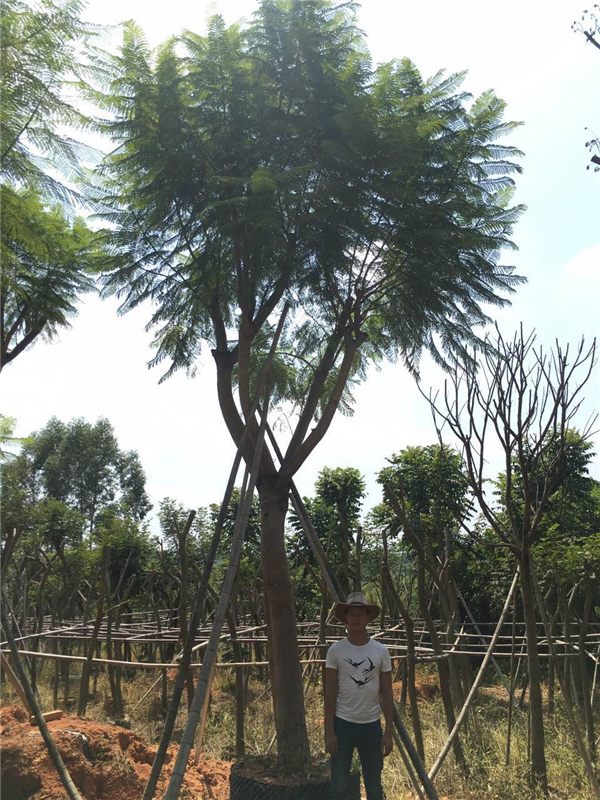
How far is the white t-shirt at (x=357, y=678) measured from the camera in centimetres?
373

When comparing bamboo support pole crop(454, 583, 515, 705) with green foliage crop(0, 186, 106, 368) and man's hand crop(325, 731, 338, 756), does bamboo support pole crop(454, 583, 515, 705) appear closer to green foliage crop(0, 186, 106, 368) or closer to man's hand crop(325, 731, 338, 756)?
man's hand crop(325, 731, 338, 756)

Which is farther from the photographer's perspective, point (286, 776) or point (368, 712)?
point (286, 776)

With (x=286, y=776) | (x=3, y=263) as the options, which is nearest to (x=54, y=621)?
(x=286, y=776)

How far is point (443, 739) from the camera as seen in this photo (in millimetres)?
7141

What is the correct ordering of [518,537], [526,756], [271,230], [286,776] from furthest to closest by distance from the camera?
[526,756], [518,537], [271,230], [286,776]

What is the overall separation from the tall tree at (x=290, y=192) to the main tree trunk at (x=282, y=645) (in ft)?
0.04

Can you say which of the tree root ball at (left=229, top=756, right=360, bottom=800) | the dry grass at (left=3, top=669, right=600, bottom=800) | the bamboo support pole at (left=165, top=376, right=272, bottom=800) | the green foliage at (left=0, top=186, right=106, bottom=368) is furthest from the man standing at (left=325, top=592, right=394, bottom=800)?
the green foliage at (left=0, top=186, right=106, bottom=368)

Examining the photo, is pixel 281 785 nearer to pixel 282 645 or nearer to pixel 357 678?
pixel 282 645

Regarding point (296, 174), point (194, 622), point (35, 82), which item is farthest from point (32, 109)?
point (194, 622)

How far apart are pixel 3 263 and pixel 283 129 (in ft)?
8.11

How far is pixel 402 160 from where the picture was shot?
16.7 ft

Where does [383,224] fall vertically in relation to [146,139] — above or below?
below

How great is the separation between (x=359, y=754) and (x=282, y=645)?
142cm

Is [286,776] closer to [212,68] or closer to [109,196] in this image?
[109,196]
